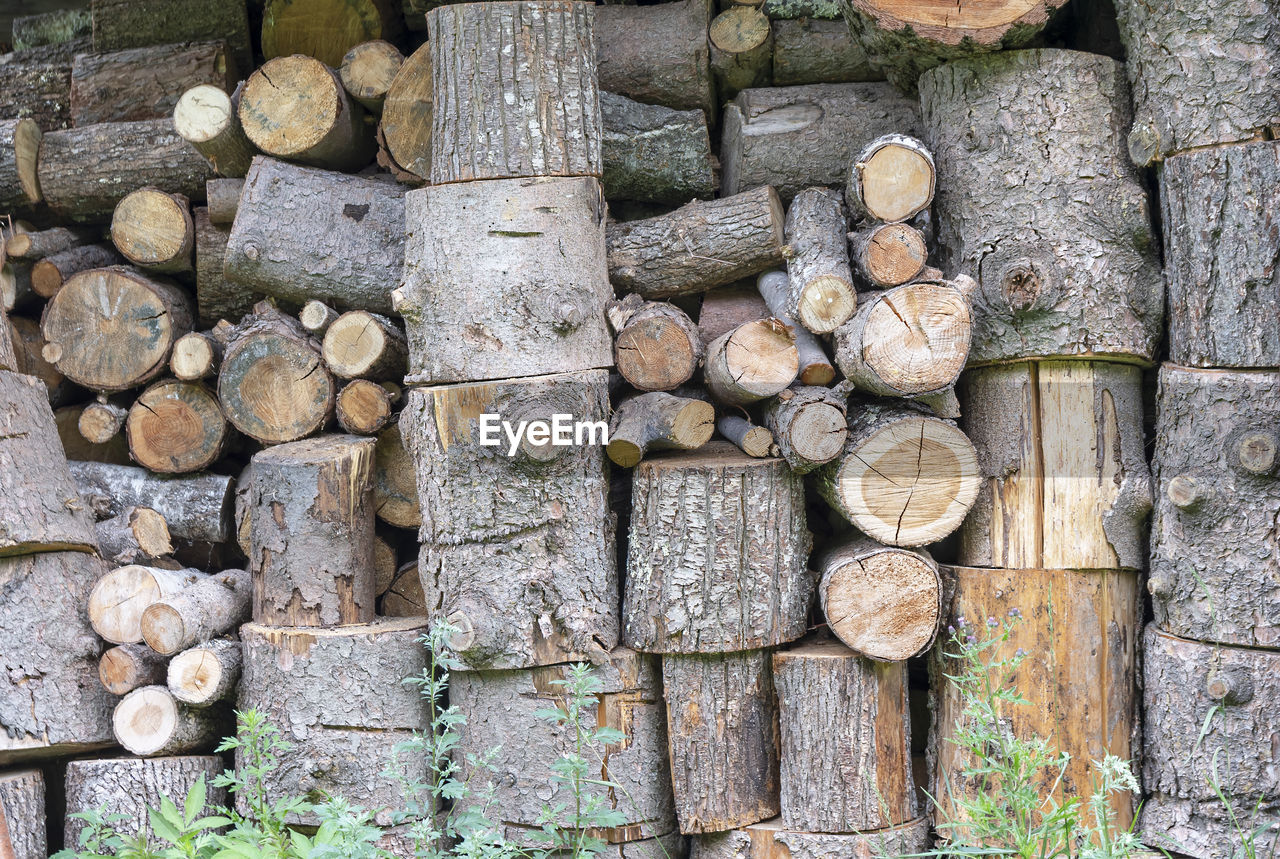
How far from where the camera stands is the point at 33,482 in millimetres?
2963

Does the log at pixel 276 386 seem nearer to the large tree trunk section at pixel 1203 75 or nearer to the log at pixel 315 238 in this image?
the log at pixel 315 238

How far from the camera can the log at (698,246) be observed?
2906mm

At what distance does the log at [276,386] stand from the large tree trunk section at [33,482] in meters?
0.54

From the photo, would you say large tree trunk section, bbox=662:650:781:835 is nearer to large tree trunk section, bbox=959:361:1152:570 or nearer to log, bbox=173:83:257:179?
large tree trunk section, bbox=959:361:1152:570

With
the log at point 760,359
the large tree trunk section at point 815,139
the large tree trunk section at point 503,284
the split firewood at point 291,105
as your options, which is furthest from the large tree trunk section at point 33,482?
the large tree trunk section at point 815,139

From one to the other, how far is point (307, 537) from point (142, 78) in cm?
187

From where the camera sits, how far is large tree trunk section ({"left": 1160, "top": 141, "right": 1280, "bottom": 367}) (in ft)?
8.37

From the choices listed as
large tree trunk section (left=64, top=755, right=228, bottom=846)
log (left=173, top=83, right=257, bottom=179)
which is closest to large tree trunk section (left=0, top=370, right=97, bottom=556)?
large tree trunk section (left=64, top=755, right=228, bottom=846)

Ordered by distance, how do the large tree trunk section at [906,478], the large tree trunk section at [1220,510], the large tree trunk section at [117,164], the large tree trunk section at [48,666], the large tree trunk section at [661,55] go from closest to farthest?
the large tree trunk section at [1220,510]
the large tree trunk section at [906,478]
the large tree trunk section at [48,666]
the large tree trunk section at [661,55]
the large tree trunk section at [117,164]

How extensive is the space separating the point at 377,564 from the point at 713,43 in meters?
1.99

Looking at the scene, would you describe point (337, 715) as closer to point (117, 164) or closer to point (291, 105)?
point (291, 105)

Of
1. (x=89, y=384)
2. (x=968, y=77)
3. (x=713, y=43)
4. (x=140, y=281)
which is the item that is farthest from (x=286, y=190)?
(x=968, y=77)

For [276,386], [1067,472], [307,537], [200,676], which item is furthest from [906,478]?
[200,676]

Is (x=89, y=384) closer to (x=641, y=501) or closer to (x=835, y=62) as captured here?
(x=641, y=501)
